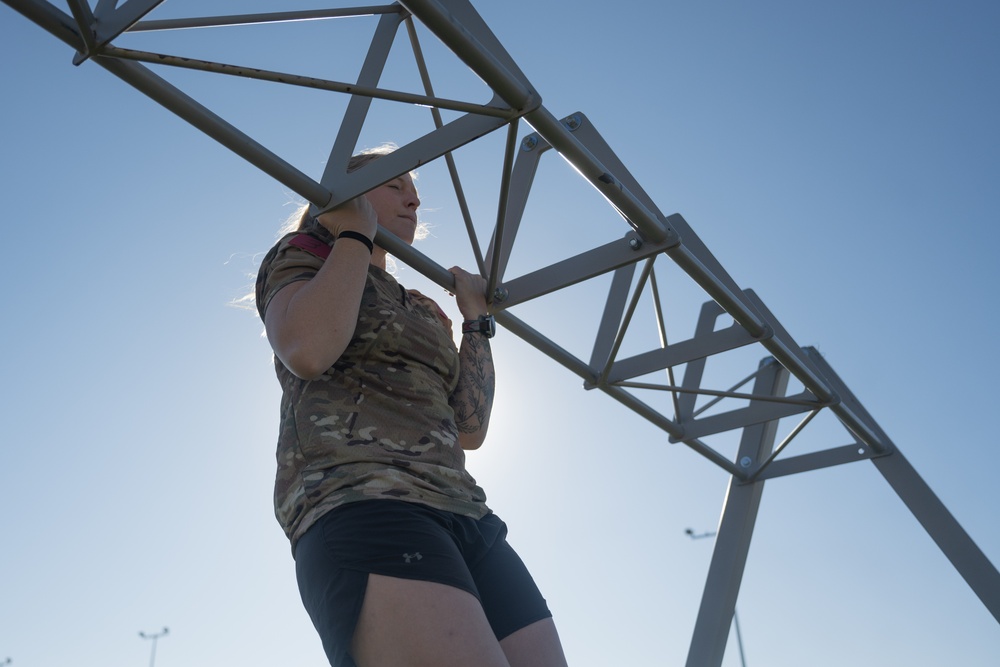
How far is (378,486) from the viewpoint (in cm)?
196

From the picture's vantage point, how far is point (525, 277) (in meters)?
4.13

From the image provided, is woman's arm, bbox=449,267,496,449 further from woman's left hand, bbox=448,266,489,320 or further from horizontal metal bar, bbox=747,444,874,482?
horizontal metal bar, bbox=747,444,874,482

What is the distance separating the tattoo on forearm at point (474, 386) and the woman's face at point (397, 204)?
0.48 meters

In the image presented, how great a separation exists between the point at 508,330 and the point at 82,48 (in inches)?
89.9

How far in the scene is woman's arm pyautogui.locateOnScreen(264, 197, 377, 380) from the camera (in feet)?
6.51

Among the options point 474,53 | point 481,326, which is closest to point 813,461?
point 481,326

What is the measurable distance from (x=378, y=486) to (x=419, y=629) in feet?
1.02

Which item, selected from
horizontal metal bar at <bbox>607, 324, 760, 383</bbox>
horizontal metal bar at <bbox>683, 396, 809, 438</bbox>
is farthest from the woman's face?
horizontal metal bar at <bbox>683, 396, 809, 438</bbox>

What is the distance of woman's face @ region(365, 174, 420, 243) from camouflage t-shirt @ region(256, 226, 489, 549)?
0.59 metres

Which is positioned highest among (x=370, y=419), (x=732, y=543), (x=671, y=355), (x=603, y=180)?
(x=671, y=355)

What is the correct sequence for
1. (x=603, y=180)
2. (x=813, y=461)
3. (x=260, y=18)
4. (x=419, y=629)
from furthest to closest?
(x=813, y=461)
(x=603, y=180)
(x=260, y=18)
(x=419, y=629)

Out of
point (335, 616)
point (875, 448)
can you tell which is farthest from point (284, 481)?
point (875, 448)

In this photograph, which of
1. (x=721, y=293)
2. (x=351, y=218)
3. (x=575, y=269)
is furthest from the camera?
(x=721, y=293)

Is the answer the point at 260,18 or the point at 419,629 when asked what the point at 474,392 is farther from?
the point at 260,18
